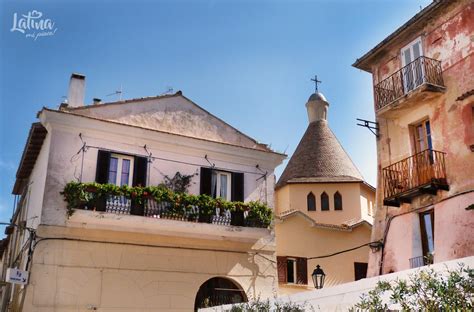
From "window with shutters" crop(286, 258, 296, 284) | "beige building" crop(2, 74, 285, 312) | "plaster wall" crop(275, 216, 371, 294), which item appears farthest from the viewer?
"plaster wall" crop(275, 216, 371, 294)

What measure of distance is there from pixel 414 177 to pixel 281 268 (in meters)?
7.90

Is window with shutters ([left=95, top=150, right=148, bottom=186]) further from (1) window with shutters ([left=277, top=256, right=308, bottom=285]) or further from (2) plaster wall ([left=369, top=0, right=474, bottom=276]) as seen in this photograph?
(2) plaster wall ([left=369, top=0, right=474, bottom=276])

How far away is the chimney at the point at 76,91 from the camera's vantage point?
19.8 meters

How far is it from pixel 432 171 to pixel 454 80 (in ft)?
9.29

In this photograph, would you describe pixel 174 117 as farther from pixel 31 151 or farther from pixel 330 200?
pixel 330 200

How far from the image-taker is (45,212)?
17.6 meters

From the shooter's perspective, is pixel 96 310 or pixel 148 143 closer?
pixel 96 310

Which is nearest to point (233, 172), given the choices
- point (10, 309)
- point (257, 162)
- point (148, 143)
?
point (257, 162)

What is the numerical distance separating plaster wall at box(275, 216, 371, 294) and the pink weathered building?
5573mm

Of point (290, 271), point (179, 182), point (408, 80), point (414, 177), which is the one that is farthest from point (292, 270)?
point (408, 80)

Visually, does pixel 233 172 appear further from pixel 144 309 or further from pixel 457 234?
pixel 457 234

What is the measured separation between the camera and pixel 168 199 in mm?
18922

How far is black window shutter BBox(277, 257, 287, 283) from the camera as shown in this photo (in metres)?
22.6

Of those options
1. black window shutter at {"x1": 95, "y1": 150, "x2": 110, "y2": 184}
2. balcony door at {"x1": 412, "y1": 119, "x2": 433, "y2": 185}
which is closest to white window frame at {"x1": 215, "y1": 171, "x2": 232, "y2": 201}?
black window shutter at {"x1": 95, "y1": 150, "x2": 110, "y2": 184}
